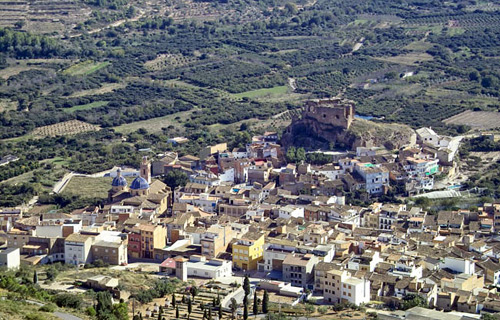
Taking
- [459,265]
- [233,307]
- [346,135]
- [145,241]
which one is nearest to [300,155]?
[346,135]

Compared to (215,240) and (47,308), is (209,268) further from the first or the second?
(47,308)

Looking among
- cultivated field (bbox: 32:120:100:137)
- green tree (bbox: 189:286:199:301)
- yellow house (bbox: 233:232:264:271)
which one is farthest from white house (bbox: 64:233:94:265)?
cultivated field (bbox: 32:120:100:137)

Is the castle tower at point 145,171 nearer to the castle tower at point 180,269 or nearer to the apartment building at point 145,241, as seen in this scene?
the apartment building at point 145,241

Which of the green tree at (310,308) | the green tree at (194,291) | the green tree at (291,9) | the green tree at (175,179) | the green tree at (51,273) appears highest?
the green tree at (291,9)

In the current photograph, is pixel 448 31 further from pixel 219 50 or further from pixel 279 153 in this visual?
pixel 279 153

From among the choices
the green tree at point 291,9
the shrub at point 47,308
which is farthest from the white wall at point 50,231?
the green tree at point 291,9

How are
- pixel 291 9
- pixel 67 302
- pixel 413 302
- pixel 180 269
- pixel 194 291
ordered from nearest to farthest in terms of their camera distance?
pixel 67 302, pixel 413 302, pixel 194 291, pixel 180 269, pixel 291 9
